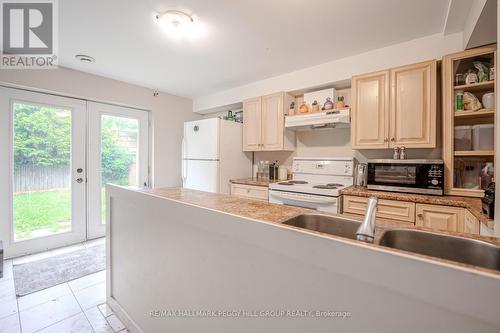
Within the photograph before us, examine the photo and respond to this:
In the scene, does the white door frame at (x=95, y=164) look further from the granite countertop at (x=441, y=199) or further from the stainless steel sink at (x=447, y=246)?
the stainless steel sink at (x=447, y=246)

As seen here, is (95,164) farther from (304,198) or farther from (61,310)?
(304,198)

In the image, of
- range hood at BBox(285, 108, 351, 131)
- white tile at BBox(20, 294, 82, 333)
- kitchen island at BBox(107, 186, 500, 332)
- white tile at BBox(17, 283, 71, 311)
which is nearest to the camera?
kitchen island at BBox(107, 186, 500, 332)

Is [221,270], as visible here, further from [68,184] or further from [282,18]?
[68,184]

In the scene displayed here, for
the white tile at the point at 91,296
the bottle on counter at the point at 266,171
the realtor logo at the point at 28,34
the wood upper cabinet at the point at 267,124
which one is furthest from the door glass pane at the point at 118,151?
the bottle on counter at the point at 266,171

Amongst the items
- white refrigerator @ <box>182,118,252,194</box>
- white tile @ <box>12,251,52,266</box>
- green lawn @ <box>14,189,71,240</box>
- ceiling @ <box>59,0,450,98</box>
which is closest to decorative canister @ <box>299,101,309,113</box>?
ceiling @ <box>59,0,450,98</box>

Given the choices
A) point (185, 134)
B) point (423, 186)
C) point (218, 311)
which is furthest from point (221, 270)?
point (185, 134)

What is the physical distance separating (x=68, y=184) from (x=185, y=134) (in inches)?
69.4

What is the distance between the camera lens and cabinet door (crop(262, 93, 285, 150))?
3.06m

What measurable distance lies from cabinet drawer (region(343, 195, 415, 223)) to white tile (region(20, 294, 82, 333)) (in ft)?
8.41

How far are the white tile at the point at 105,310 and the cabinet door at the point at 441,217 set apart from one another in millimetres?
2641

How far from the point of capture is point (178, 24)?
1.92 metres

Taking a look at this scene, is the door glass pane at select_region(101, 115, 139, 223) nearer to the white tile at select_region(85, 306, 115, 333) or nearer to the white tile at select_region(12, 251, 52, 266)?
the white tile at select_region(12, 251, 52, 266)

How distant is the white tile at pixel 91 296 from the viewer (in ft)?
6.25

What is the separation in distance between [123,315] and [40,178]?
2.28 m
